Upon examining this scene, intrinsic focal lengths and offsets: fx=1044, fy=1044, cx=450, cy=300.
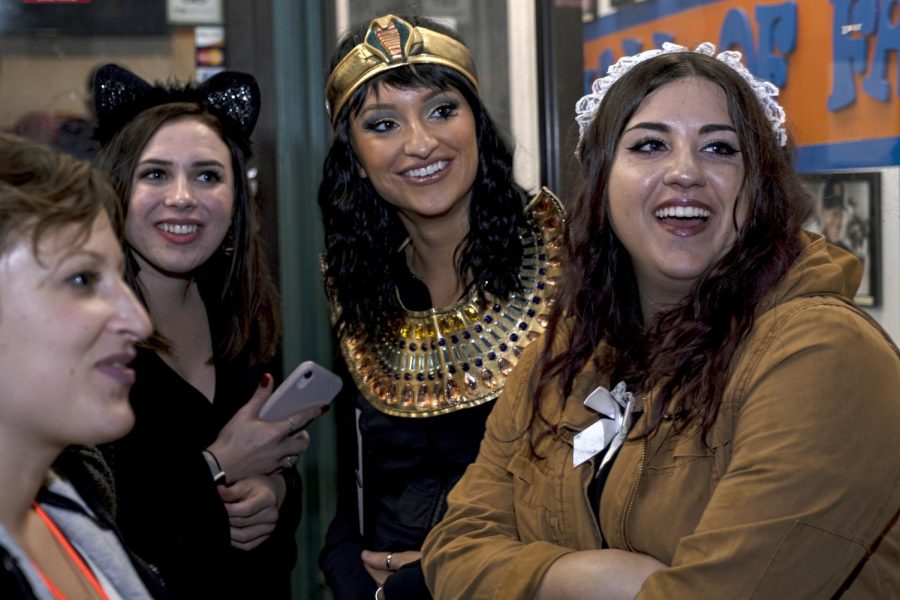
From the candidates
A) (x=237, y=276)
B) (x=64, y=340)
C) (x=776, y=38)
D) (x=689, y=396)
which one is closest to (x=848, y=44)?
(x=776, y=38)

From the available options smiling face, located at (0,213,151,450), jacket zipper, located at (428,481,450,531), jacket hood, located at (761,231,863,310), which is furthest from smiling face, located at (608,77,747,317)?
smiling face, located at (0,213,151,450)

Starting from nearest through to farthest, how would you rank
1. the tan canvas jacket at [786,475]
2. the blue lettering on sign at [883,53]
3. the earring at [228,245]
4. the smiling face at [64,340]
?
the smiling face at [64,340]
the tan canvas jacket at [786,475]
the blue lettering on sign at [883,53]
the earring at [228,245]

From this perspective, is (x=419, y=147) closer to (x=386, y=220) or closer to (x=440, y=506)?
(x=386, y=220)

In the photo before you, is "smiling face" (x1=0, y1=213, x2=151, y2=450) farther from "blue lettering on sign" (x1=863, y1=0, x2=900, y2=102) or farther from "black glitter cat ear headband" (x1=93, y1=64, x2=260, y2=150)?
"blue lettering on sign" (x1=863, y1=0, x2=900, y2=102)

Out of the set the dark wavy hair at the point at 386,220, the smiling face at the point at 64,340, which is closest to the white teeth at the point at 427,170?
the dark wavy hair at the point at 386,220

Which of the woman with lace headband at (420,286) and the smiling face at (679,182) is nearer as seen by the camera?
the smiling face at (679,182)

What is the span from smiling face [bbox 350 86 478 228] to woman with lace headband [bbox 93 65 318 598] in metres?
0.32

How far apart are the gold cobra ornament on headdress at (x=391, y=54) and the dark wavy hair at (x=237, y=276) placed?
0.95ft

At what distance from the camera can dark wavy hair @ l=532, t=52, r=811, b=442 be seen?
1.54m

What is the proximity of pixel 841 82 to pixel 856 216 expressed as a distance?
282 millimetres

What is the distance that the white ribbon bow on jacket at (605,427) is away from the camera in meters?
1.63

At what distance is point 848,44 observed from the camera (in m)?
2.16

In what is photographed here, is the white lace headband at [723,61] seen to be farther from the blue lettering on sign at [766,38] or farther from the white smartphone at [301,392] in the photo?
the white smartphone at [301,392]

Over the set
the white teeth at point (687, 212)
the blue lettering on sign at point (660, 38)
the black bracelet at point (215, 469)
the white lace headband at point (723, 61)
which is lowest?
the black bracelet at point (215, 469)
